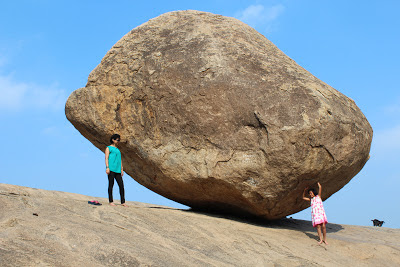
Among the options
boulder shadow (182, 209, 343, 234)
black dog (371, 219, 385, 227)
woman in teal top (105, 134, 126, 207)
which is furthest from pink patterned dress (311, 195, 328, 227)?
black dog (371, 219, 385, 227)

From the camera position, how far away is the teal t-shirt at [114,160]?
23.1 feet

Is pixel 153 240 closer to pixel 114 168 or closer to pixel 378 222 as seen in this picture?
pixel 114 168

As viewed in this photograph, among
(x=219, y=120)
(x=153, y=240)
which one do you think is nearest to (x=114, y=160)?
→ (x=219, y=120)

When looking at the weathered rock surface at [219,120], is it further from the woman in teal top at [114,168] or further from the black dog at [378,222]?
the black dog at [378,222]

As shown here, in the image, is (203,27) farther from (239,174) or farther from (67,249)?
(67,249)

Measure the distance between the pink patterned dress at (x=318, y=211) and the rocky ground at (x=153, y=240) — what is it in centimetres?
36

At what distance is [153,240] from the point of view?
5316mm

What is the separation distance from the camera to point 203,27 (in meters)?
7.93

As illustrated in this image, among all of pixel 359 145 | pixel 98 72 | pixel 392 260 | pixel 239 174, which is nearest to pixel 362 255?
pixel 392 260

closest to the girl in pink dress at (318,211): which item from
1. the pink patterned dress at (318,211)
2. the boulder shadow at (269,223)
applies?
the pink patterned dress at (318,211)

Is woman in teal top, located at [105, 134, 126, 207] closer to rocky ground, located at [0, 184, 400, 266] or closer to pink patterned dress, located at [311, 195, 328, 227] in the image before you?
rocky ground, located at [0, 184, 400, 266]

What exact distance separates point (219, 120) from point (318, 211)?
7.06 ft

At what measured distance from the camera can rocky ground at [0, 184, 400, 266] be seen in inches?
174

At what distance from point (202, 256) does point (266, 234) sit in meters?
2.03
